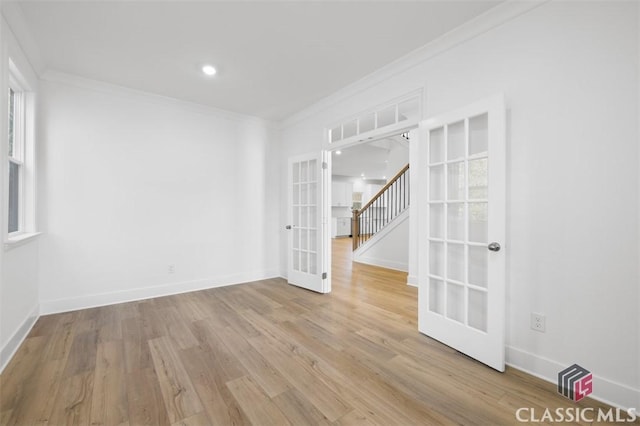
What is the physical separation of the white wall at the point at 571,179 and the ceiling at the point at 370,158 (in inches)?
197

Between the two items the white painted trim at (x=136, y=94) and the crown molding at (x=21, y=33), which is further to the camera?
the white painted trim at (x=136, y=94)

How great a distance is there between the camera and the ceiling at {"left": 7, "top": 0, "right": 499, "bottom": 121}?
212 centimetres

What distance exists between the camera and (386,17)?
2.23 metres

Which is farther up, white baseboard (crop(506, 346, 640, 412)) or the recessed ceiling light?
the recessed ceiling light

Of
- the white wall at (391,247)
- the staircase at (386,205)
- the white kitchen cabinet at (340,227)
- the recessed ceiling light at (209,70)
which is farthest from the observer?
the white kitchen cabinet at (340,227)

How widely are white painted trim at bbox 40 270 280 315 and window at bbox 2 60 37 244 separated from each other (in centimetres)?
89

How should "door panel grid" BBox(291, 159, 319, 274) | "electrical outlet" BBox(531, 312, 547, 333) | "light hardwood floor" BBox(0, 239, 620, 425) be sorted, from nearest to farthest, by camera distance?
"light hardwood floor" BBox(0, 239, 620, 425)
"electrical outlet" BBox(531, 312, 547, 333)
"door panel grid" BBox(291, 159, 319, 274)

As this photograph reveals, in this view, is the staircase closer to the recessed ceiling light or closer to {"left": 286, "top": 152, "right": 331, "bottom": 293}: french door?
{"left": 286, "top": 152, "right": 331, "bottom": 293}: french door

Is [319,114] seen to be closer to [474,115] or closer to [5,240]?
[474,115]

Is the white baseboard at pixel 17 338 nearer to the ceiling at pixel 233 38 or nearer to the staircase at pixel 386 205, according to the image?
the ceiling at pixel 233 38

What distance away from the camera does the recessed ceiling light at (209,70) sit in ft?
9.75

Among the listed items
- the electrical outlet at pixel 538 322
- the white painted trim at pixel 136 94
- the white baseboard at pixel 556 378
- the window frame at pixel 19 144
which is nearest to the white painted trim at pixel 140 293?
the window frame at pixel 19 144

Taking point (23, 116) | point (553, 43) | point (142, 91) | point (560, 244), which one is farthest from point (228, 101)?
point (560, 244)

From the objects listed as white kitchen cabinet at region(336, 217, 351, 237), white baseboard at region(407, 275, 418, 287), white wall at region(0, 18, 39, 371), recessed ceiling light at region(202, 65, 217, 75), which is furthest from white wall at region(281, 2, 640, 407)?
white kitchen cabinet at region(336, 217, 351, 237)
